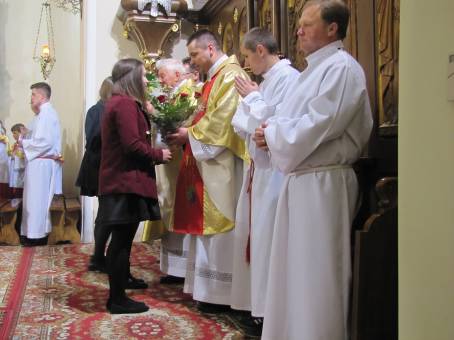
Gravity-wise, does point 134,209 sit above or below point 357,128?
below

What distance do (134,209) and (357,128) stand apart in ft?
5.28

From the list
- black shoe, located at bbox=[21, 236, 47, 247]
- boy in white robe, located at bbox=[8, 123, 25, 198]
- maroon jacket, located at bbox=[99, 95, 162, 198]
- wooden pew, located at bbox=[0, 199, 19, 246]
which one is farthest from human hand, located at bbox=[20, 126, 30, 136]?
maroon jacket, located at bbox=[99, 95, 162, 198]

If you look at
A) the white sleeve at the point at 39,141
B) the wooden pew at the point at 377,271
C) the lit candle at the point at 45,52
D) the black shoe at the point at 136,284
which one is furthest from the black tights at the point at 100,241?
the lit candle at the point at 45,52

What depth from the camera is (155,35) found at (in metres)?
7.02

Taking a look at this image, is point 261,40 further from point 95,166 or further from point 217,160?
point 95,166

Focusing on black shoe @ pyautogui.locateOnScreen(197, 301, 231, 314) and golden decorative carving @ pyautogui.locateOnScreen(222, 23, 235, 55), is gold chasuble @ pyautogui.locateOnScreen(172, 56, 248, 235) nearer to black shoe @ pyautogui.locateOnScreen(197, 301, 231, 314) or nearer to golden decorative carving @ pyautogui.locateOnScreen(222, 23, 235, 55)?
black shoe @ pyautogui.locateOnScreen(197, 301, 231, 314)

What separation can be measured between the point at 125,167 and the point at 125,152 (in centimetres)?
10

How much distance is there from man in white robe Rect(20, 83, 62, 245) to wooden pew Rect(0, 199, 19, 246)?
185 millimetres

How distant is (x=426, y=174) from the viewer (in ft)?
6.18

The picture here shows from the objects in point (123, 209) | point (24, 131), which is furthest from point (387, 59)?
point (24, 131)

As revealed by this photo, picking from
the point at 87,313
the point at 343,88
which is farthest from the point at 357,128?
the point at 87,313

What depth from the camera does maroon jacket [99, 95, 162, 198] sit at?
3.75m

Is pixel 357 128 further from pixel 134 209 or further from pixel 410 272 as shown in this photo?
pixel 134 209

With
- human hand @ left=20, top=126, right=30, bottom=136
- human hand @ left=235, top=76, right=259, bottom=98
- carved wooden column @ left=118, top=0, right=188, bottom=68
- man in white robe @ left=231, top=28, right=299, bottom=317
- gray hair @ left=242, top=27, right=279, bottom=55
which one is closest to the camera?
man in white robe @ left=231, top=28, right=299, bottom=317
